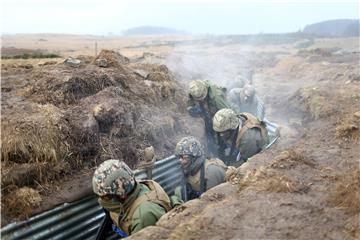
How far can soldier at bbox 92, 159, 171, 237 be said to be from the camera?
3.89 m

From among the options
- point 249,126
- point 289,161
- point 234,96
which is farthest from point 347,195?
point 234,96

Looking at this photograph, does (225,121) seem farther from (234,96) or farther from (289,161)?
(234,96)

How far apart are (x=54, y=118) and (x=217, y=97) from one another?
3.17 metres

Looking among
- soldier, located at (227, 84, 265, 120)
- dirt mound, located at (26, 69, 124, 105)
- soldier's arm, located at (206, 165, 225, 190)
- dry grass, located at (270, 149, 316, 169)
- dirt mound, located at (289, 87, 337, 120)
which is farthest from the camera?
dirt mound, located at (289, 87, 337, 120)

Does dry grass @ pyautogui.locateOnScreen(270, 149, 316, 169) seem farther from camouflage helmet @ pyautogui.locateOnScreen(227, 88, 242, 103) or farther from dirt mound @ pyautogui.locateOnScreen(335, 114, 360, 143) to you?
camouflage helmet @ pyautogui.locateOnScreen(227, 88, 242, 103)

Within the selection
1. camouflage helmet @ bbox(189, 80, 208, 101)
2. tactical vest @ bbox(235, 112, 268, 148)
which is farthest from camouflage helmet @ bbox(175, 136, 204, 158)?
camouflage helmet @ bbox(189, 80, 208, 101)

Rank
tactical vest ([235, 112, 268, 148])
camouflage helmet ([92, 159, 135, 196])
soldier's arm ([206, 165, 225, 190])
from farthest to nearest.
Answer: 1. tactical vest ([235, 112, 268, 148])
2. soldier's arm ([206, 165, 225, 190])
3. camouflage helmet ([92, 159, 135, 196])

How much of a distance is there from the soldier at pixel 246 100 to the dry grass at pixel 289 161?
358 cm

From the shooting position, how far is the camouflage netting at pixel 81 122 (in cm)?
570

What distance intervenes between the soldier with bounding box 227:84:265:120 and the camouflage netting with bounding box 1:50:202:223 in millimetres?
1379

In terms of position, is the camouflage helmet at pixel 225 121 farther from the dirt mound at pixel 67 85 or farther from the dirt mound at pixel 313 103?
the dirt mound at pixel 313 103

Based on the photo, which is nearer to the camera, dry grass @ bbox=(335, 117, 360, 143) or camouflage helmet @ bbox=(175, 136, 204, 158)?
camouflage helmet @ bbox=(175, 136, 204, 158)

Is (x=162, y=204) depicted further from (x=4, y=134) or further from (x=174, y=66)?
(x=174, y=66)

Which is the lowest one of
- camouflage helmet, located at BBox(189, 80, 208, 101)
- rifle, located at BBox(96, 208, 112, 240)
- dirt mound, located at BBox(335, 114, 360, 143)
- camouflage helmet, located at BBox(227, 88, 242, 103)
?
rifle, located at BBox(96, 208, 112, 240)
